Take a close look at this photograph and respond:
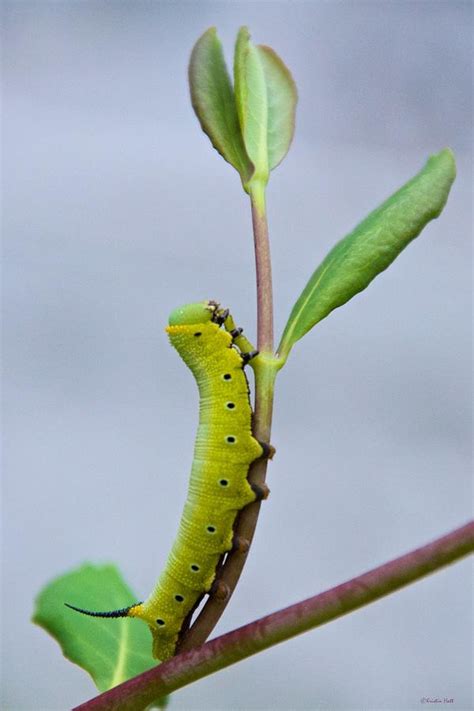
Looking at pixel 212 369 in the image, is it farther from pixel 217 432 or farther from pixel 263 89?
pixel 263 89

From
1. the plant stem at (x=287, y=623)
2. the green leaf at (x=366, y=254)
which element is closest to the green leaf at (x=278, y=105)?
the green leaf at (x=366, y=254)

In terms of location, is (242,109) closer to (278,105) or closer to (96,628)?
(278,105)

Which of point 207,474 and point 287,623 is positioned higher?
point 207,474

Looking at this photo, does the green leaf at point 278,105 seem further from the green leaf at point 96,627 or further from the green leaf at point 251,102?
the green leaf at point 96,627

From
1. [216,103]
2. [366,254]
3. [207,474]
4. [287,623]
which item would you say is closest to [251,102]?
[216,103]

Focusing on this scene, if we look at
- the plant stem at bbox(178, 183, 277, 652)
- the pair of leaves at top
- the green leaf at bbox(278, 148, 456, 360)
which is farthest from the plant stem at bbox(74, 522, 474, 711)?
the pair of leaves at top

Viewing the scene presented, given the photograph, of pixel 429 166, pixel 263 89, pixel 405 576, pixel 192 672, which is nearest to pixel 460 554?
pixel 405 576
